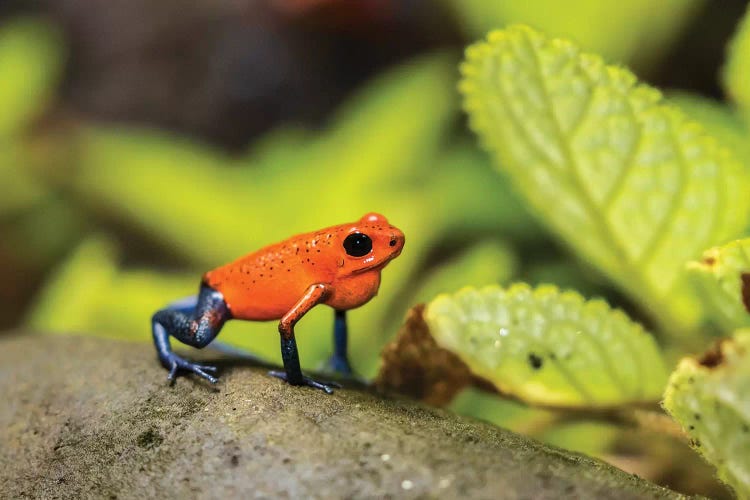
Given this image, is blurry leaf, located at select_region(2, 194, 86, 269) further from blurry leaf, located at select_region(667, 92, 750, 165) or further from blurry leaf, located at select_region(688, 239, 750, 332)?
blurry leaf, located at select_region(688, 239, 750, 332)

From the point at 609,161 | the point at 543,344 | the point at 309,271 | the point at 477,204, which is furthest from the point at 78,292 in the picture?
the point at 609,161

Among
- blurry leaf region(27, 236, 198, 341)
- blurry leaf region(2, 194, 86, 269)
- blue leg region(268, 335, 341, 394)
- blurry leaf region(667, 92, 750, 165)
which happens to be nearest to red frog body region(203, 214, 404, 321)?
blue leg region(268, 335, 341, 394)

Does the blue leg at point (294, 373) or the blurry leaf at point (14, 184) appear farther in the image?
the blurry leaf at point (14, 184)

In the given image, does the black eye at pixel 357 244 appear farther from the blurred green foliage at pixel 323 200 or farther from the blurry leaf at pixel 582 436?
the blurry leaf at pixel 582 436

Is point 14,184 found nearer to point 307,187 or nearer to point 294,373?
point 307,187

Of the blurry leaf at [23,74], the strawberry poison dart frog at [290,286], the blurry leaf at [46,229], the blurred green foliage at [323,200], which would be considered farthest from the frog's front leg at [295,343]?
the blurry leaf at [23,74]

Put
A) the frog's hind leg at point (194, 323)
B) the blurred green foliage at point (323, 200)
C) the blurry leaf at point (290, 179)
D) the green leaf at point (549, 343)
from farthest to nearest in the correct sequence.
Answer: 1. the blurry leaf at point (290, 179)
2. the blurred green foliage at point (323, 200)
3. the frog's hind leg at point (194, 323)
4. the green leaf at point (549, 343)

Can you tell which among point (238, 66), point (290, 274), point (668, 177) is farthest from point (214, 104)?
point (668, 177)
